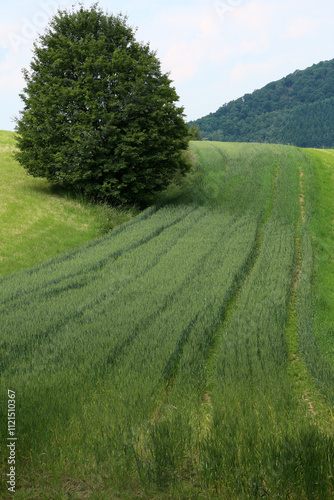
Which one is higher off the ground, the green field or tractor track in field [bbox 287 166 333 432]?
the green field

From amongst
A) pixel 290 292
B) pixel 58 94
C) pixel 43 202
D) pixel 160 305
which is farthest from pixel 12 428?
pixel 58 94

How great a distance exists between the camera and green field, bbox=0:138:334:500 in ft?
13.5

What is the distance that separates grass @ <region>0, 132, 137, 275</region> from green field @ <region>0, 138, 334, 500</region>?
1.68 meters

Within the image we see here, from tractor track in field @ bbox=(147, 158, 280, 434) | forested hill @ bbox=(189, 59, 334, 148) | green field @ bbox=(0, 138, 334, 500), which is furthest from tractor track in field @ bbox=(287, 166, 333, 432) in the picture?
forested hill @ bbox=(189, 59, 334, 148)

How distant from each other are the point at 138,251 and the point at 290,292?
631cm

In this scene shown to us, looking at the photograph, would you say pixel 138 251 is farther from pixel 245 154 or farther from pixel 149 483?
pixel 245 154

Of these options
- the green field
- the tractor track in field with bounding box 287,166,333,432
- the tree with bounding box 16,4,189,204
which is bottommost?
the tractor track in field with bounding box 287,166,333,432

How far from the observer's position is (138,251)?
1568 centimetres

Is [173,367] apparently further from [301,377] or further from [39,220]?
[39,220]

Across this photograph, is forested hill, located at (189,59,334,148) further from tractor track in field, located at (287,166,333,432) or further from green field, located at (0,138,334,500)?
tractor track in field, located at (287,166,333,432)

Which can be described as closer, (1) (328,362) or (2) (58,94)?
(1) (328,362)

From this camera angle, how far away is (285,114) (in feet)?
413

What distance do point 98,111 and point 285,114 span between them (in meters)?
120

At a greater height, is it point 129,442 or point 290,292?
point 129,442
